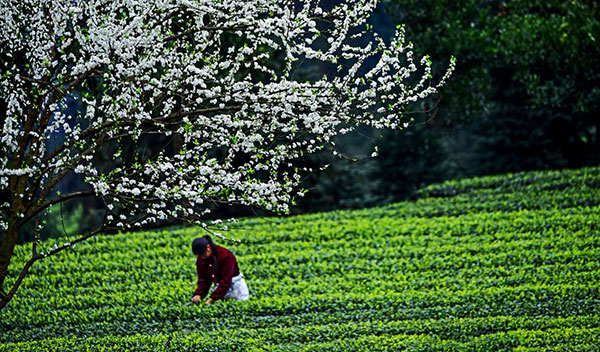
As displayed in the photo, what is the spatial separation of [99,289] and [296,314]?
469 centimetres

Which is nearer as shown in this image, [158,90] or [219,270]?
[158,90]

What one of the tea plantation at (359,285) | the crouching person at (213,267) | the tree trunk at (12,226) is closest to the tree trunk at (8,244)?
the tree trunk at (12,226)

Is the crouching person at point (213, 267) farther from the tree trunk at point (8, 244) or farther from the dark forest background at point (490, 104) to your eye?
the dark forest background at point (490, 104)

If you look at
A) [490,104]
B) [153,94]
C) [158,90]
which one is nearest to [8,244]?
[153,94]

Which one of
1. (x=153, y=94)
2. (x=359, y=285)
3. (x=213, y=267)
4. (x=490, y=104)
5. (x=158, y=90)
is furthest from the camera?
(x=490, y=104)

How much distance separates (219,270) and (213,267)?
111mm

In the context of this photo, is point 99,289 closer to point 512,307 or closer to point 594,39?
point 512,307

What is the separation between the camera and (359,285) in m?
12.6

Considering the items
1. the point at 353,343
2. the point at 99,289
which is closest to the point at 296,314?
the point at 353,343

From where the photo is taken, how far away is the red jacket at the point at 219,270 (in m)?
10.0

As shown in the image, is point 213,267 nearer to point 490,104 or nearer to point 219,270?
point 219,270

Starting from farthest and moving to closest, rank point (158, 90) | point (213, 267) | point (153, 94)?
point (213, 267) < point (153, 94) < point (158, 90)

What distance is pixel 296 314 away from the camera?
11.0m

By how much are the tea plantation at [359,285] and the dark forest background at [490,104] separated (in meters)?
3.84
